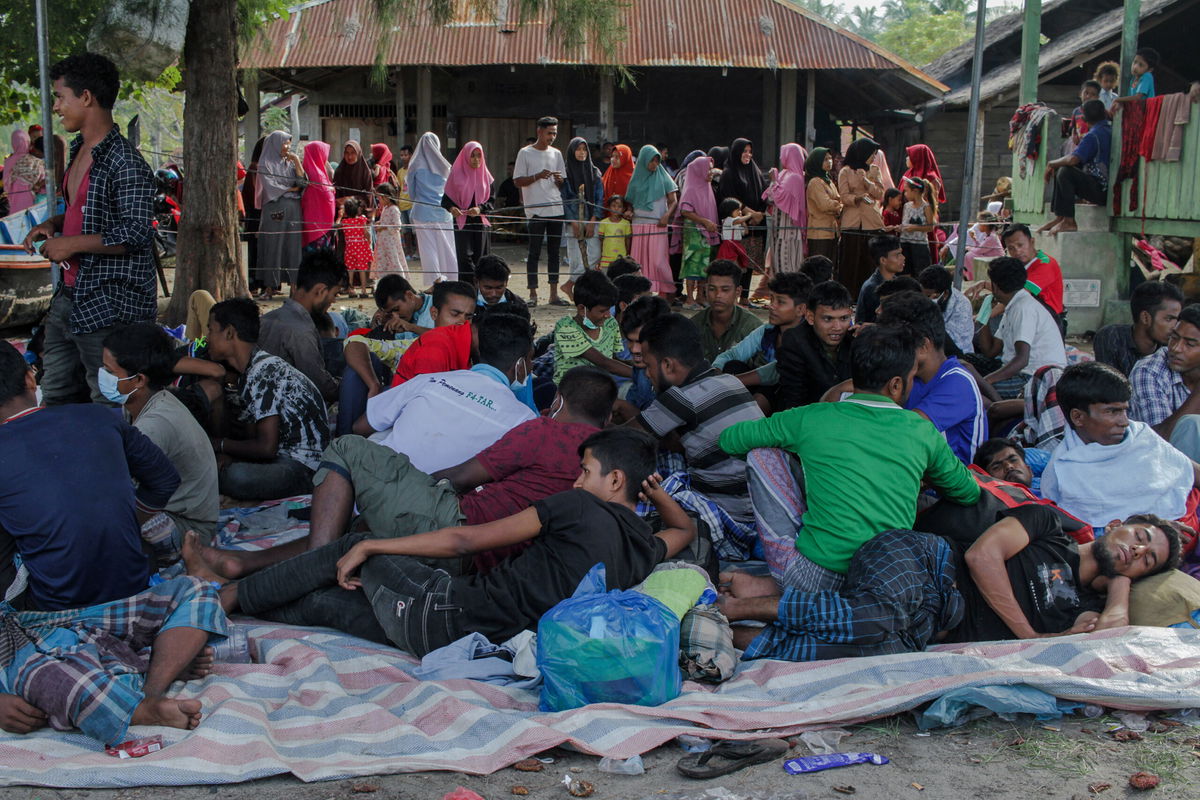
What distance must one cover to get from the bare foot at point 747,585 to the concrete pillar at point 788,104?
1446 centimetres

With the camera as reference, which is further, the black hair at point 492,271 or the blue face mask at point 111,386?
the black hair at point 492,271

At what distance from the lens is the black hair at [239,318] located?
529cm

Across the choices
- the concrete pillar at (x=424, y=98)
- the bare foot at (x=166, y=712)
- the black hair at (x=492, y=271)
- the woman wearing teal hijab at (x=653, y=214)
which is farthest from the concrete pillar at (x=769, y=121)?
the bare foot at (x=166, y=712)

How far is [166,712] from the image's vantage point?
307 centimetres

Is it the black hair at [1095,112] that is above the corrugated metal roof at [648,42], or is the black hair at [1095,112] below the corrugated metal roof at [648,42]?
below

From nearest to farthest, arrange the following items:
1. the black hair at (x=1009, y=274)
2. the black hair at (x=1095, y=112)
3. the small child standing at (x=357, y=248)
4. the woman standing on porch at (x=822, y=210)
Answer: the black hair at (x=1009, y=274) → the black hair at (x=1095, y=112) → the woman standing on porch at (x=822, y=210) → the small child standing at (x=357, y=248)

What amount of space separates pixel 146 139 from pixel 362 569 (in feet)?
152

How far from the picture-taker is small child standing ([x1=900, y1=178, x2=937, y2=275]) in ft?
34.9

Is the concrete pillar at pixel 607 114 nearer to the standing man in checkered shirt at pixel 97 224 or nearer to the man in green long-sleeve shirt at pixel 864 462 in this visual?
the standing man in checkered shirt at pixel 97 224

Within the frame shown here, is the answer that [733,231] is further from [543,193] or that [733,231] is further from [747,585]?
[747,585]

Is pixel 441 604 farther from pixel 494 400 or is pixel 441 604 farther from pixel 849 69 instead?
pixel 849 69

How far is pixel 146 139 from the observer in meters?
45.4

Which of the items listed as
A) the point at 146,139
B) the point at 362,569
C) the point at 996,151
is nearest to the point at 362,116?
the point at 996,151

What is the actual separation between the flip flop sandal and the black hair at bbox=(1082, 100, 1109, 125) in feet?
30.3
